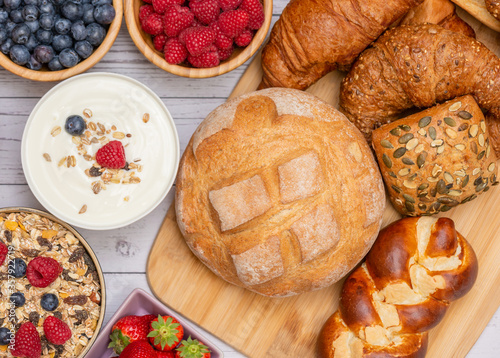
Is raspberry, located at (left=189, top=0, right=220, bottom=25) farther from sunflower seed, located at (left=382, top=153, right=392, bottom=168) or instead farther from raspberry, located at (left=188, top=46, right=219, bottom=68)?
sunflower seed, located at (left=382, top=153, right=392, bottom=168)

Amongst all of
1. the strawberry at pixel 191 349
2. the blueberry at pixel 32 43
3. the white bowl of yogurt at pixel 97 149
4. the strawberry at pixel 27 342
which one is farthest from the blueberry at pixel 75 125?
the strawberry at pixel 191 349

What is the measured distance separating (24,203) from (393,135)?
1.26 m

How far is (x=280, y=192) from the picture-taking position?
1.60 metres

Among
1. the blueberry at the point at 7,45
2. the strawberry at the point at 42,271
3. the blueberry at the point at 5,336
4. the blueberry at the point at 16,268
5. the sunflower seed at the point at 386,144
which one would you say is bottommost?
the blueberry at the point at 5,336

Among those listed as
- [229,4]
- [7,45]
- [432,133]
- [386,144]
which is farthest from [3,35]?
[432,133]

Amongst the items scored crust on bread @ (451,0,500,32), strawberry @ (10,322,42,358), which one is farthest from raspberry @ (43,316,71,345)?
scored crust on bread @ (451,0,500,32)

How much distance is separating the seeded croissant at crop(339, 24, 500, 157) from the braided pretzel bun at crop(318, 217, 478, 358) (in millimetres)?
370

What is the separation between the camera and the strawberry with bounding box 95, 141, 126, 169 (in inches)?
64.9

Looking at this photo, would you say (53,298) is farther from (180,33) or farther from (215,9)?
(215,9)

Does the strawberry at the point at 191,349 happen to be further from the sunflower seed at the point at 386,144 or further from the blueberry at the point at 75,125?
the sunflower seed at the point at 386,144

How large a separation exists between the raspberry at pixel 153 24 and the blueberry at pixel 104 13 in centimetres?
11

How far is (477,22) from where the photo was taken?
1.86 meters

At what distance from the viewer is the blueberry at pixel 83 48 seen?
1642mm

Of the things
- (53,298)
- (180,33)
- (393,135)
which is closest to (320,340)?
(393,135)
